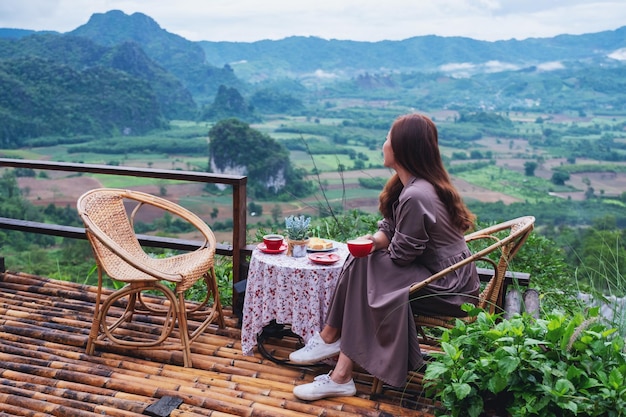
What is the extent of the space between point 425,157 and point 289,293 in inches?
34.6

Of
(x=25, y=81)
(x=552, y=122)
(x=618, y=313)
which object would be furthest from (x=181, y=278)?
(x=552, y=122)

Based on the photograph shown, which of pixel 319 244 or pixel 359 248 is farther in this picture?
pixel 319 244

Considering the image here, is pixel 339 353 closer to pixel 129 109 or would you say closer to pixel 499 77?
pixel 129 109

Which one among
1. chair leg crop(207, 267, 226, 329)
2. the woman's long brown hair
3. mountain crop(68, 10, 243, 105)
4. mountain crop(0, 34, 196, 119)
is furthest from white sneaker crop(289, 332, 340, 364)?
mountain crop(68, 10, 243, 105)

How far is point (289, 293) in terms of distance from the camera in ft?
9.63

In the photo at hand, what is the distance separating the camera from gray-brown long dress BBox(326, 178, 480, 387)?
254 centimetres

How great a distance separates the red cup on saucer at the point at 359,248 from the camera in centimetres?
260

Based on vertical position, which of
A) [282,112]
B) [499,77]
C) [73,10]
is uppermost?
[73,10]

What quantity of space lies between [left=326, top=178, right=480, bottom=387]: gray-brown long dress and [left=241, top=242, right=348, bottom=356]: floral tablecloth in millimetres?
187

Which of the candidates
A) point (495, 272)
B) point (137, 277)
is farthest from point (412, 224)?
point (137, 277)

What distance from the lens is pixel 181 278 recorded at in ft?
9.70

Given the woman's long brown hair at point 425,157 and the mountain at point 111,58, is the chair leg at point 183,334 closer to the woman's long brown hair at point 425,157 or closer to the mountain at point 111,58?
the woman's long brown hair at point 425,157

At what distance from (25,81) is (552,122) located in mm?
25347

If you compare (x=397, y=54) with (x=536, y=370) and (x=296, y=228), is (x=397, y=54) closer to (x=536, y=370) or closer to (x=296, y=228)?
(x=296, y=228)
